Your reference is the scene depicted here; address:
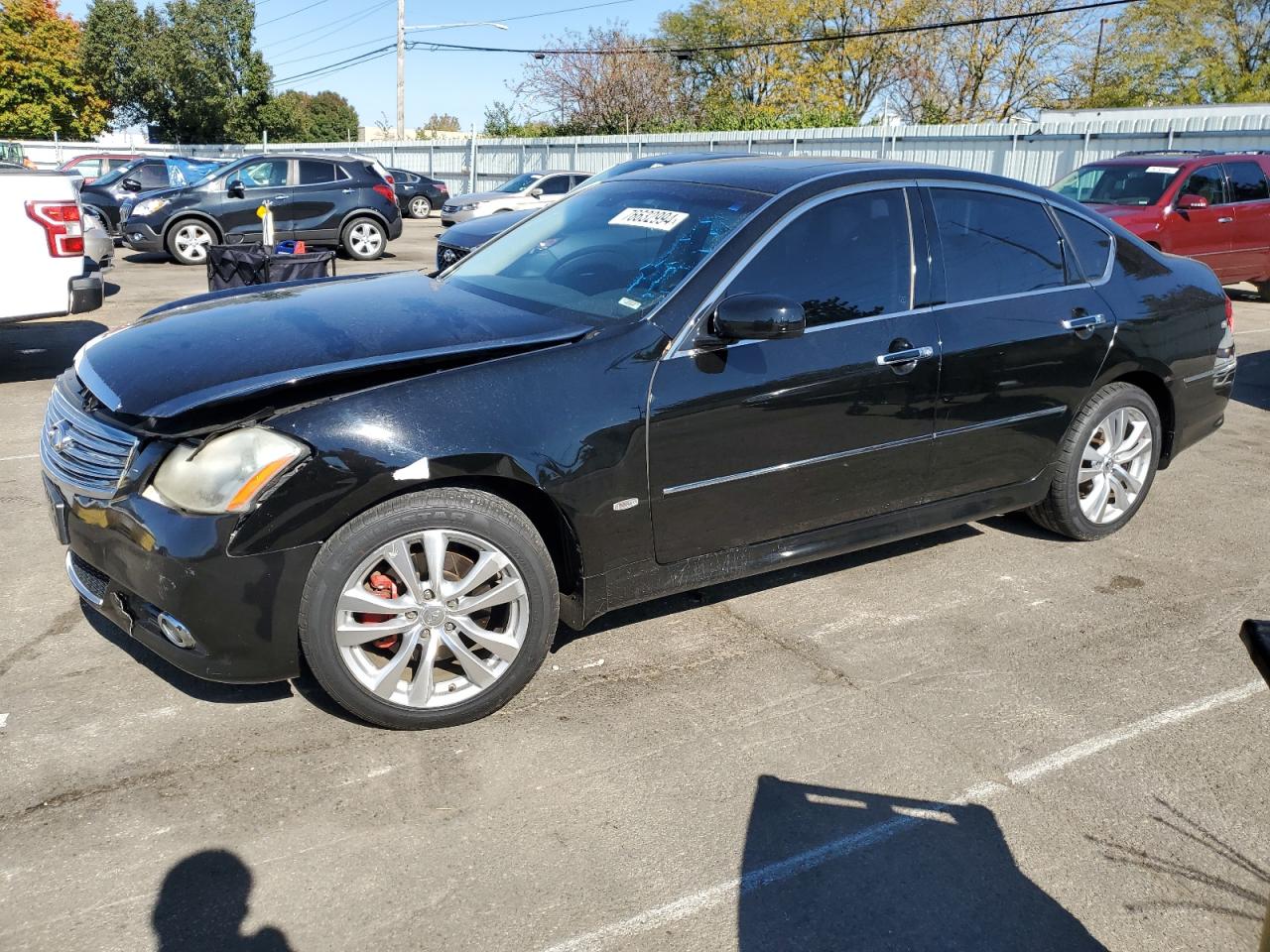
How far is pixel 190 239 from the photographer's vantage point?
16219 mm

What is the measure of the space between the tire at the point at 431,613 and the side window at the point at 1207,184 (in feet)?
40.4

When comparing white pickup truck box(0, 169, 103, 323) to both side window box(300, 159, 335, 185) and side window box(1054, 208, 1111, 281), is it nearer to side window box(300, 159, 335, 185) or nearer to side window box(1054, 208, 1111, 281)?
side window box(1054, 208, 1111, 281)

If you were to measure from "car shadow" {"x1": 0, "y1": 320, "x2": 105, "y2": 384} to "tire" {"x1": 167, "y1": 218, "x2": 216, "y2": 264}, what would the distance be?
17.5 ft

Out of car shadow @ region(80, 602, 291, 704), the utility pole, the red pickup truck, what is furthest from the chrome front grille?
the utility pole

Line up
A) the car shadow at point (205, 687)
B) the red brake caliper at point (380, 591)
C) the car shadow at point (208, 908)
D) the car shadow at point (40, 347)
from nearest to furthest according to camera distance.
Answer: the car shadow at point (208, 908) → the red brake caliper at point (380, 591) → the car shadow at point (205, 687) → the car shadow at point (40, 347)

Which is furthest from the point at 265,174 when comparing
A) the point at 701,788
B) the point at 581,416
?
the point at 701,788

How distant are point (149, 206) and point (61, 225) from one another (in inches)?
360

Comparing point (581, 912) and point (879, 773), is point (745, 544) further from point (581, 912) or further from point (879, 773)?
point (581, 912)

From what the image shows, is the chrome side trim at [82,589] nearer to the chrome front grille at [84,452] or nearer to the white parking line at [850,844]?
the chrome front grille at [84,452]

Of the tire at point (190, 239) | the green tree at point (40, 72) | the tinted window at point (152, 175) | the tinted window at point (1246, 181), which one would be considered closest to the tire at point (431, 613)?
the tinted window at point (1246, 181)

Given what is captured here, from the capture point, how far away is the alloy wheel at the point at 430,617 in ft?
10.3

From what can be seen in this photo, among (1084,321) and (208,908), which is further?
(1084,321)

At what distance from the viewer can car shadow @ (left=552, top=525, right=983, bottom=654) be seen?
13.6 ft

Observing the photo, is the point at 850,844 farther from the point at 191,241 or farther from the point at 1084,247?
the point at 191,241
